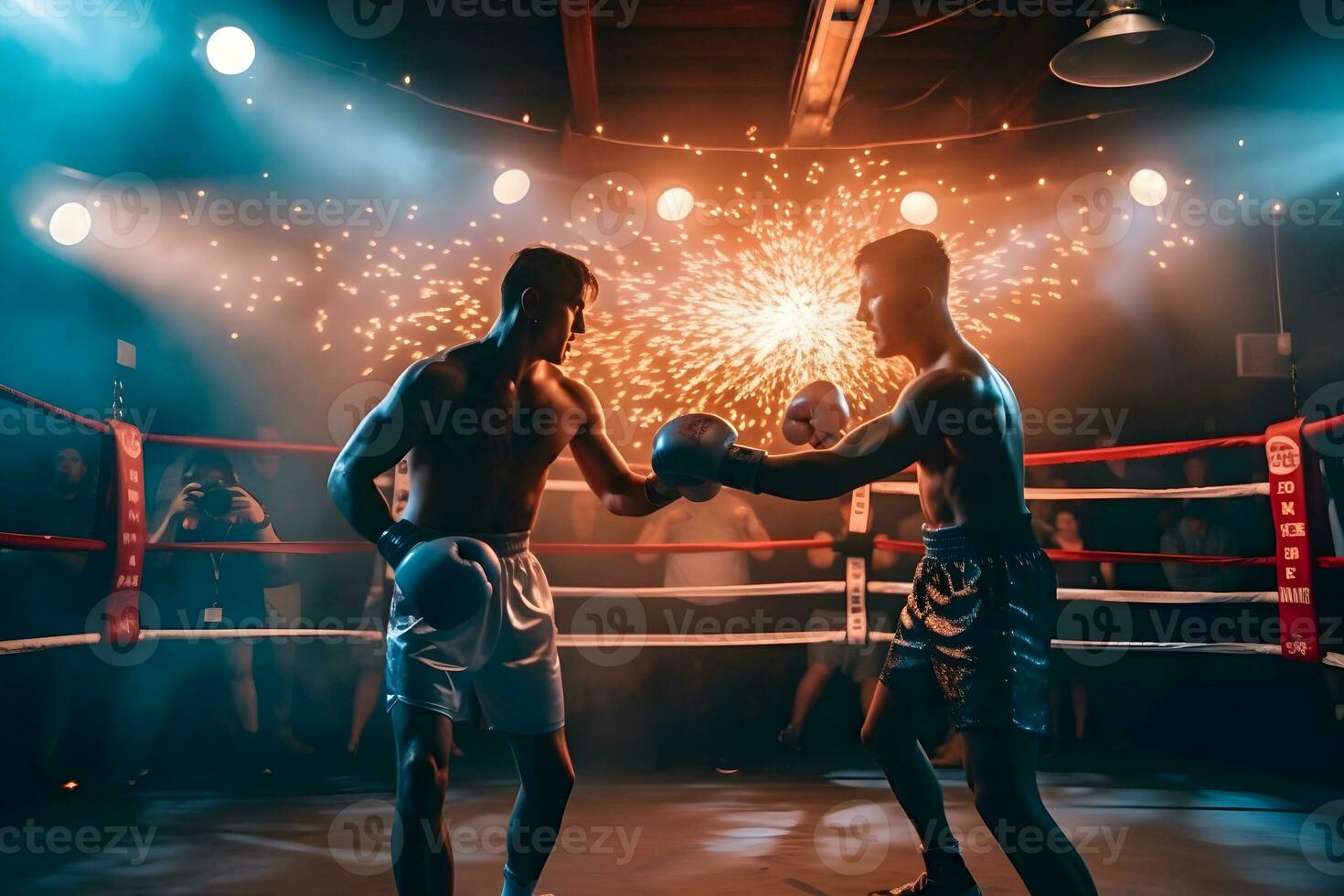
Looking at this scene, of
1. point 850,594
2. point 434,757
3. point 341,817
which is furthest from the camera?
point 850,594

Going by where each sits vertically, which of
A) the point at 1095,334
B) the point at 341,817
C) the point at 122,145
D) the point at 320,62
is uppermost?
the point at 320,62

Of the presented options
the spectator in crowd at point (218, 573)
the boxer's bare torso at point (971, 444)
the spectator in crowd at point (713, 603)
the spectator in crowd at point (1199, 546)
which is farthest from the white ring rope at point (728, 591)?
the boxer's bare torso at point (971, 444)

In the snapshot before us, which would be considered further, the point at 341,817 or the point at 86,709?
the point at 86,709

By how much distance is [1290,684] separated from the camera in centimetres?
462

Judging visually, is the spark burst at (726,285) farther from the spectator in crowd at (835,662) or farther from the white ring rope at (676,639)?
the white ring rope at (676,639)

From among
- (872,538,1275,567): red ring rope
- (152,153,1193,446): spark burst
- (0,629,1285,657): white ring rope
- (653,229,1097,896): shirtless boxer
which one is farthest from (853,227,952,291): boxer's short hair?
(152,153,1193,446): spark burst

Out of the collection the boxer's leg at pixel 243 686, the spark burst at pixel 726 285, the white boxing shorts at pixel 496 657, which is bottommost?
the boxer's leg at pixel 243 686

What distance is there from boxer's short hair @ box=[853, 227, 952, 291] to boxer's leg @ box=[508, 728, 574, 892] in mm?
1195

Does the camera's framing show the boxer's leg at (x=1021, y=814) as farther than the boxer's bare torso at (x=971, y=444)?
No

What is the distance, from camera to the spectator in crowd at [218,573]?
12.0 ft

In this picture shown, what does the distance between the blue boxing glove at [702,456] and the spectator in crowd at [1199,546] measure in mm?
3086

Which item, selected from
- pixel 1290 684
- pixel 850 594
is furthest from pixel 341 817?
pixel 1290 684

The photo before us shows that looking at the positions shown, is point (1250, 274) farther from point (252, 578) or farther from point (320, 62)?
point (252, 578)

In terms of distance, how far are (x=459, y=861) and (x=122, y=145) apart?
4092 millimetres
